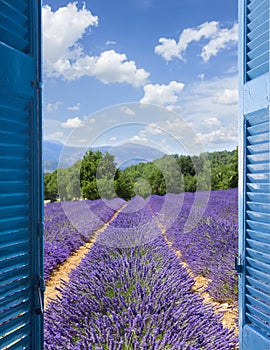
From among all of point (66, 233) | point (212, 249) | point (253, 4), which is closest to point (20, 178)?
point (253, 4)

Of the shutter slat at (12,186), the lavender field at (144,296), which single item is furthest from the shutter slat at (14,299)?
the lavender field at (144,296)

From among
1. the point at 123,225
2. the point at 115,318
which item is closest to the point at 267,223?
the point at 115,318

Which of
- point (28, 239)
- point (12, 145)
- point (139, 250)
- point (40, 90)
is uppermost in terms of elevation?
point (40, 90)

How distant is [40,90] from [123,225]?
3.89 metres

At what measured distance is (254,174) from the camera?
1358 millimetres

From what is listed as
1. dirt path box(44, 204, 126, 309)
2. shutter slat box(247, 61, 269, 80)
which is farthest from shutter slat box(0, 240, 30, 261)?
dirt path box(44, 204, 126, 309)

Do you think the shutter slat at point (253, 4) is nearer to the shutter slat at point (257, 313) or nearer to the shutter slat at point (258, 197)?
the shutter slat at point (258, 197)

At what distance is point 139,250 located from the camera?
12.1 feet

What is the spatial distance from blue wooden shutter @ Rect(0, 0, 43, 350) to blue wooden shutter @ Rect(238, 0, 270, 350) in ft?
2.42

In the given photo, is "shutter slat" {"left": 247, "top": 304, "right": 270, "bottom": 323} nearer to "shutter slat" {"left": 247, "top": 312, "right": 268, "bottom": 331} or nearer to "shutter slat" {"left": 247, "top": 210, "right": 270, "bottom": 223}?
"shutter slat" {"left": 247, "top": 312, "right": 268, "bottom": 331}

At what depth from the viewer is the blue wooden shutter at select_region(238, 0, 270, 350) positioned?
4.16ft

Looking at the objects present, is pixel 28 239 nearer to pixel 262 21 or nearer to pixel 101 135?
pixel 262 21

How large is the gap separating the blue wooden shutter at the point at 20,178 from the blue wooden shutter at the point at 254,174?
2.42 ft

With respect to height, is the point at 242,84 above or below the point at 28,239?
above
